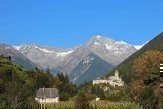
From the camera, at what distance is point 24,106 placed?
12938 centimetres

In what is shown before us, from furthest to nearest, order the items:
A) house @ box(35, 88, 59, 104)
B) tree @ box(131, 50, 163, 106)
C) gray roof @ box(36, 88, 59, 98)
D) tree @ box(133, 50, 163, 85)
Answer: gray roof @ box(36, 88, 59, 98)
house @ box(35, 88, 59, 104)
tree @ box(133, 50, 163, 85)
tree @ box(131, 50, 163, 106)

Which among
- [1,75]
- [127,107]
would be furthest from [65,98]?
[127,107]

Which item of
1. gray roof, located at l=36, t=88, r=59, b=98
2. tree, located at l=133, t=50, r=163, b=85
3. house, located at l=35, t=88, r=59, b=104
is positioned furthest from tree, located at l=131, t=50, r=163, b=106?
gray roof, located at l=36, t=88, r=59, b=98

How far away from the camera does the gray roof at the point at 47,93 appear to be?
189 metres

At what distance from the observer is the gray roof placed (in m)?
189

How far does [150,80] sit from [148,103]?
5.20 meters

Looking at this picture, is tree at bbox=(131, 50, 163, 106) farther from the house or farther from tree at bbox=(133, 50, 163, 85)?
the house

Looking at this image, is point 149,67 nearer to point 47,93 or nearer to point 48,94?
point 48,94

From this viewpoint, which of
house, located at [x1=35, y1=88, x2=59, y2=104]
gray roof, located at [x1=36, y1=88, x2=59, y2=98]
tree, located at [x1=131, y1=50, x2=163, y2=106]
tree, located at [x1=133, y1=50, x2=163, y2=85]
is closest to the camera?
tree, located at [x1=131, y1=50, x2=163, y2=106]

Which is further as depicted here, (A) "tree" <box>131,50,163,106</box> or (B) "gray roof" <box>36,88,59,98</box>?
(B) "gray roof" <box>36,88,59,98</box>

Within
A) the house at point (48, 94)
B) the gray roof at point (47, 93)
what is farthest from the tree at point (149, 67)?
the gray roof at point (47, 93)

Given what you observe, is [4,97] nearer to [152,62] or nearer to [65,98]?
[152,62]

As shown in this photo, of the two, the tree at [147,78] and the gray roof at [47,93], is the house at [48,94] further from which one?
A: the tree at [147,78]

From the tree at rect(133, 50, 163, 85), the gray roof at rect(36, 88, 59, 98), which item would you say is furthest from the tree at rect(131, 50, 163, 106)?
the gray roof at rect(36, 88, 59, 98)
